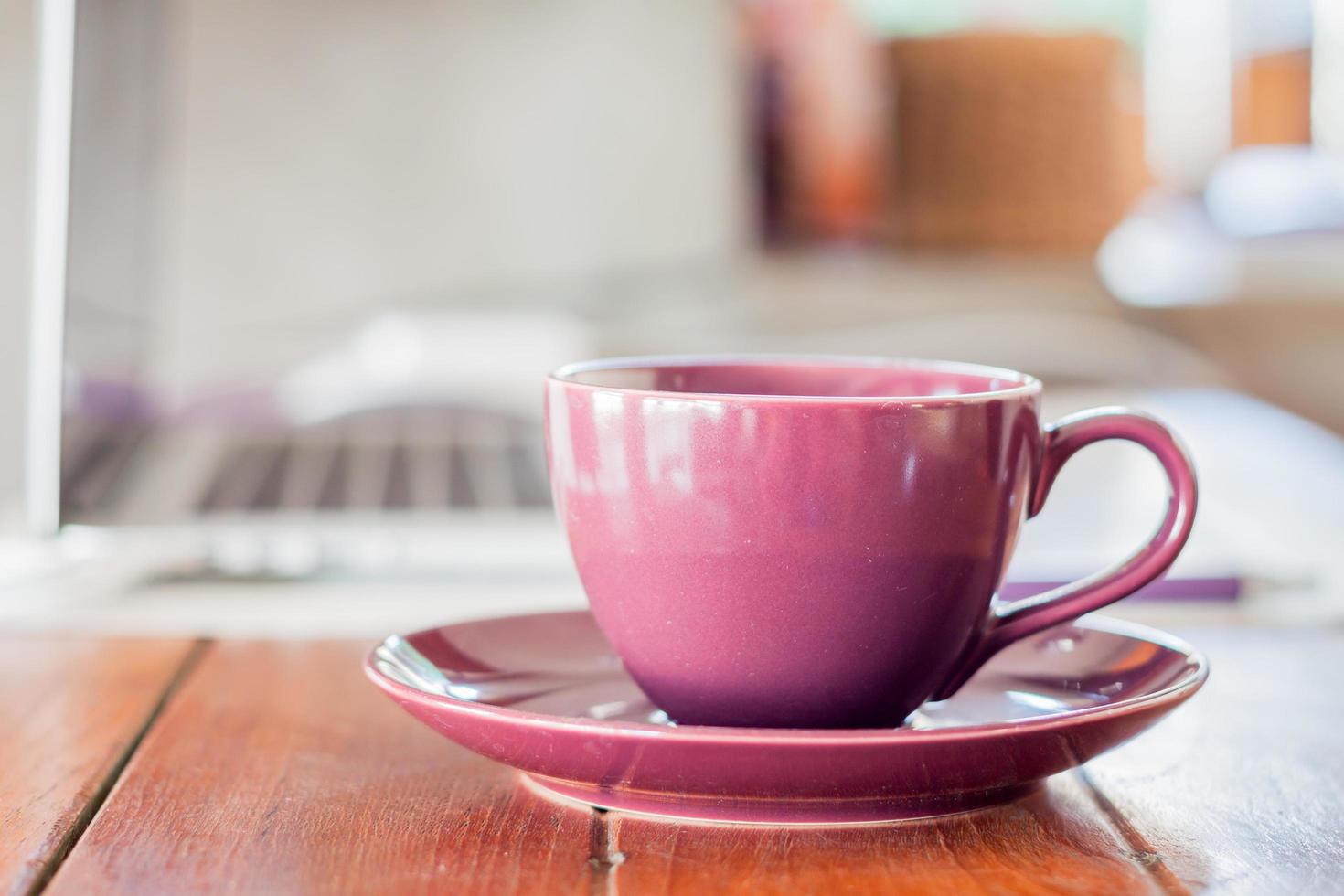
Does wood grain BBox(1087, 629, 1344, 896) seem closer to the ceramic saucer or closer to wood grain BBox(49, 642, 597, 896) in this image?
the ceramic saucer

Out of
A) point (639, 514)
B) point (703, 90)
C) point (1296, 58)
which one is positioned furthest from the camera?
point (1296, 58)

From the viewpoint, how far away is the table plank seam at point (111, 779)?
262mm

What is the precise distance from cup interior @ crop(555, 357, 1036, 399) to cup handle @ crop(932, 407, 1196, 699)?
0.02 meters

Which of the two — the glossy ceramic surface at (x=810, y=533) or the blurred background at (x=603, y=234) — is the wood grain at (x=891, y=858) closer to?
the glossy ceramic surface at (x=810, y=533)

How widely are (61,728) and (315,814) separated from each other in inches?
4.2

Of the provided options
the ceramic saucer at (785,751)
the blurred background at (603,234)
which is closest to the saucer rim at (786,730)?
the ceramic saucer at (785,751)

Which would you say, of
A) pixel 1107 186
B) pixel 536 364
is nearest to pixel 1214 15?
pixel 1107 186

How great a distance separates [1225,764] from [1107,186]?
7.24ft

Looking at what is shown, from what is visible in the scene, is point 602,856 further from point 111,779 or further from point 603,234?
point 603,234

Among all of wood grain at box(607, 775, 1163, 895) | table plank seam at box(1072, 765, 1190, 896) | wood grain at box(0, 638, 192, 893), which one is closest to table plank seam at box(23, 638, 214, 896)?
wood grain at box(0, 638, 192, 893)

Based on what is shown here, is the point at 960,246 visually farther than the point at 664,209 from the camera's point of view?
Yes

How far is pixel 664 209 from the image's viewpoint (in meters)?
2.23

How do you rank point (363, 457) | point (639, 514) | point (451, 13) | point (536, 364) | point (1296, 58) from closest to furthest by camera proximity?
point (639, 514) < point (363, 457) < point (536, 364) < point (451, 13) < point (1296, 58)

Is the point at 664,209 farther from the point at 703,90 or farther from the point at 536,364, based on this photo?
the point at 536,364
